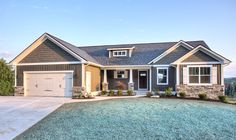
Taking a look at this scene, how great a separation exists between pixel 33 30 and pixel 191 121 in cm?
1701

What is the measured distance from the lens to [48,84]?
16766 millimetres

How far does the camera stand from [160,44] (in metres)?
23.3

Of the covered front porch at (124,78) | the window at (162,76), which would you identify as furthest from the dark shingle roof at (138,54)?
the window at (162,76)

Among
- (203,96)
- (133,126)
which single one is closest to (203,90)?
(203,96)

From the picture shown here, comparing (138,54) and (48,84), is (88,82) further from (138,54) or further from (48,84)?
(138,54)

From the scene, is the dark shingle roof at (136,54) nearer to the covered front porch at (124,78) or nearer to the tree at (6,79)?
the covered front porch at (124,78)

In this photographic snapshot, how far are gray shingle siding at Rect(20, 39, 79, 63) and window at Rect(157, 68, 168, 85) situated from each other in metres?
7.85

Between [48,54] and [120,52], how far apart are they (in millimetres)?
8054

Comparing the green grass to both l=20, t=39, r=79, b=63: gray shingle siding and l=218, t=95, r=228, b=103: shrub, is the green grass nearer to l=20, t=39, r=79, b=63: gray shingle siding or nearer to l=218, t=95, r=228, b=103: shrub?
l=218, t=95, r=228, b=103: shrub

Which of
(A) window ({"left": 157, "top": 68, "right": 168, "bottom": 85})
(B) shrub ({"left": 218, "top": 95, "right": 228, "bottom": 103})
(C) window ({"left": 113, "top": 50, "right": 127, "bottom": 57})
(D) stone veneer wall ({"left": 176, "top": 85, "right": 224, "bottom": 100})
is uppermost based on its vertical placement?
(C) window ({"left": 113, "top": 50, "right": 127, "bottom": 57})

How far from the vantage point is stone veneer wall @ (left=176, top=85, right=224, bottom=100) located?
52.0 ft

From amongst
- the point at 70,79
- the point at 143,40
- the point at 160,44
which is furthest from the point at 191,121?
the point at 143,40

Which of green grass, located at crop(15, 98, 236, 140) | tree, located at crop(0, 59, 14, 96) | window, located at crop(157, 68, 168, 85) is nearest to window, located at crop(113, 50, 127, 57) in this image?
window, located at crop(157, 68, 168, 85)

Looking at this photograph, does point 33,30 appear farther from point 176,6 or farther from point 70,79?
point 176,6
